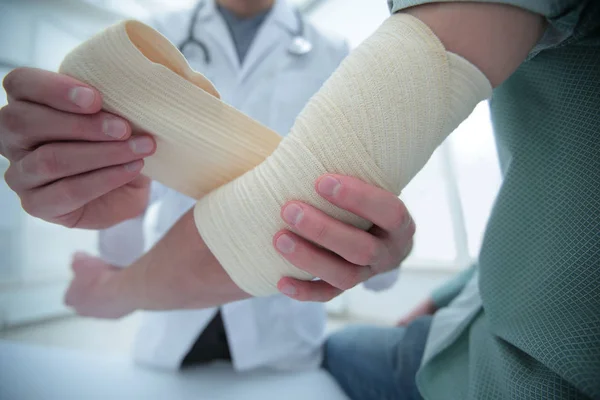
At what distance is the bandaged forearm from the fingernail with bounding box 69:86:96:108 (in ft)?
0.60

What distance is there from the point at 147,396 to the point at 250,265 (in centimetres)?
55

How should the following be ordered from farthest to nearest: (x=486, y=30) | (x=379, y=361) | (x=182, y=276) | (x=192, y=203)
→ 1. (x=192, y=203)
2. (x=379, y=361)
3. (x=182, y=276)
4. (x=486, y=30)

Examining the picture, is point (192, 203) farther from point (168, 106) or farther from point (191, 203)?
point (168, 106)

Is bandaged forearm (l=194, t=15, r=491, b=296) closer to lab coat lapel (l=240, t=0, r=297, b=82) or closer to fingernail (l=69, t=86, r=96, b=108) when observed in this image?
fingernail (l=69, t=86, r=96, b=108)

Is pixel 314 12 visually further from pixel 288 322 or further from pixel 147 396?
pixel 147 396

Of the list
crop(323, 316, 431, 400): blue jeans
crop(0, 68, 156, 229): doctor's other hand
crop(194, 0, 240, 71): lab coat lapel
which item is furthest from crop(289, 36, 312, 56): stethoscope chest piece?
crop(323, 316, 431, 400): blue jeans

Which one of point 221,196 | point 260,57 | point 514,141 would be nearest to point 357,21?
point 260,57

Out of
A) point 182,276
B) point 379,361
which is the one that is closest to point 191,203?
point 182,276

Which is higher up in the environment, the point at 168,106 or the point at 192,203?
the point at 168,106

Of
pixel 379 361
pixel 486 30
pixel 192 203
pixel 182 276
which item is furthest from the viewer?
pixel 192 203

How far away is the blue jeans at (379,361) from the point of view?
26.4 inches

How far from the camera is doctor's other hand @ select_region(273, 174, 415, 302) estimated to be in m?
0.30

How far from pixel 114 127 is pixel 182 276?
25cm

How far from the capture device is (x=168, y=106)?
341 mm
